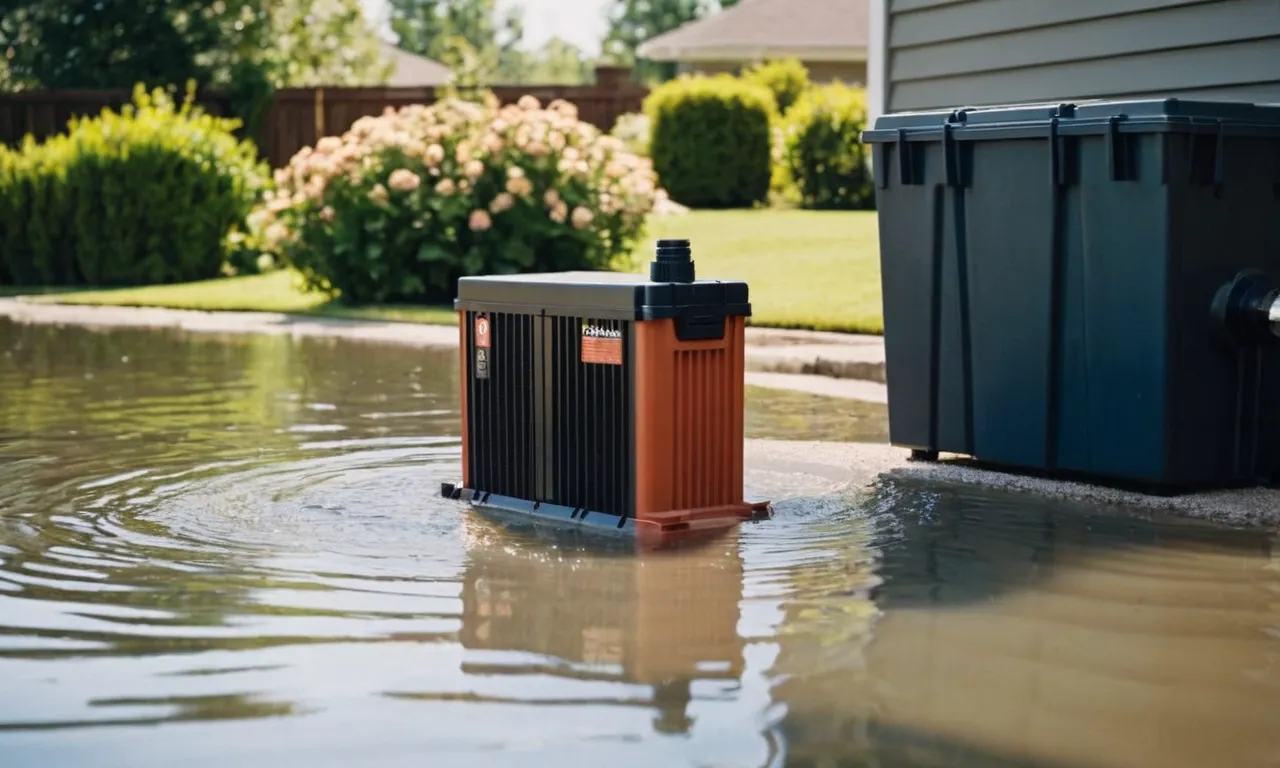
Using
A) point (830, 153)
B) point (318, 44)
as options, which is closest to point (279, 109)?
point (830, 153)

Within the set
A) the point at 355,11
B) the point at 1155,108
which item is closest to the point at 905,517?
the point at 1155,108

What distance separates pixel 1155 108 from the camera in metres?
7.05

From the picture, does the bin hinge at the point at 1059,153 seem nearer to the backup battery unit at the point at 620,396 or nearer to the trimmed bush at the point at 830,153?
the backup battery unit at the point at 620,396

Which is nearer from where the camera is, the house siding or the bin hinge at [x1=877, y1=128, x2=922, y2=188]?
the bin hinge at [x1=877, y1=128, x2=922, y2=188]

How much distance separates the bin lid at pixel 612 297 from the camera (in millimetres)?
6582

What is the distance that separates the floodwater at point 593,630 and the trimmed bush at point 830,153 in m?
17.1

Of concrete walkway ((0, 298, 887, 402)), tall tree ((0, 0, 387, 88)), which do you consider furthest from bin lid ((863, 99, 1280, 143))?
tall tree ((0, 0, 387, 88))

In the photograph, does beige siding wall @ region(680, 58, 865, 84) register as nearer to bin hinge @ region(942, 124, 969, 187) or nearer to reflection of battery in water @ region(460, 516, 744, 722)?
bin hinge @ region(942, 124, 969, 187)

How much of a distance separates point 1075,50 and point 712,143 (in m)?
16.3

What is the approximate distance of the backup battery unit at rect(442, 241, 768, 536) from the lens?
6648 mm

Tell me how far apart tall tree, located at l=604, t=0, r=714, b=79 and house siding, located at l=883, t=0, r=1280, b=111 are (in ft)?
268

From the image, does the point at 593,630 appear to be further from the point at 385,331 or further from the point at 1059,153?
the point at 385,331

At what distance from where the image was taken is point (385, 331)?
1520 cm

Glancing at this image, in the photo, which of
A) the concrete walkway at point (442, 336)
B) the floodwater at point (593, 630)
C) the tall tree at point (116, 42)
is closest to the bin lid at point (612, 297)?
the floodwater at point (593, 630)
